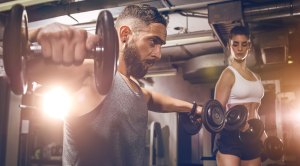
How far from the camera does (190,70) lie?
7180 mm

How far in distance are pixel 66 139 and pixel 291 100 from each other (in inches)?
240

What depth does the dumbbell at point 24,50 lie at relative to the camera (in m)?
1.01

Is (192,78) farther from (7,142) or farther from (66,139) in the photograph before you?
(66,139)

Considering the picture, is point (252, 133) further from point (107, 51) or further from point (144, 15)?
point (107, 51)

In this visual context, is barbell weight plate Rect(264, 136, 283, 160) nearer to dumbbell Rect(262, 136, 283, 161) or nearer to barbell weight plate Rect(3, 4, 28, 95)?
dumbbell Rect(262, 136, 283, 161)

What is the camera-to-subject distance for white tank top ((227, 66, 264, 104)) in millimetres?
2855

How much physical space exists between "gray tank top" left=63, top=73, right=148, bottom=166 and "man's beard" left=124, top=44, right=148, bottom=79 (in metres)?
0.18

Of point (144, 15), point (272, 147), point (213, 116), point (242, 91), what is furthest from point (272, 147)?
point (144, 15)

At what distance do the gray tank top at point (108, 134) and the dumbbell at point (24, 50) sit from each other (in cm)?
29

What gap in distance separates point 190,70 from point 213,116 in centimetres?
477

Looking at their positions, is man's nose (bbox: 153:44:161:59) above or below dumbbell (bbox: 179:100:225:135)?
above

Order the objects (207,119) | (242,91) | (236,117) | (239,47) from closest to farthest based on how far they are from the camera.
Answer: (207,119)
(236,117)
(242,91)
(239,47)

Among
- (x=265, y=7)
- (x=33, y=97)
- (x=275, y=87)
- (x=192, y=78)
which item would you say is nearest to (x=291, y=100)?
(x=275, y=87)

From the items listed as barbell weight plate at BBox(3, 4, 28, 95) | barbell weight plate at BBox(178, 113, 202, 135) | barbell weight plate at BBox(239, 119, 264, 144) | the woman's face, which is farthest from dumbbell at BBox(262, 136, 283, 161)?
barbell weight plate at BBox(3, 4, 28, 95)
